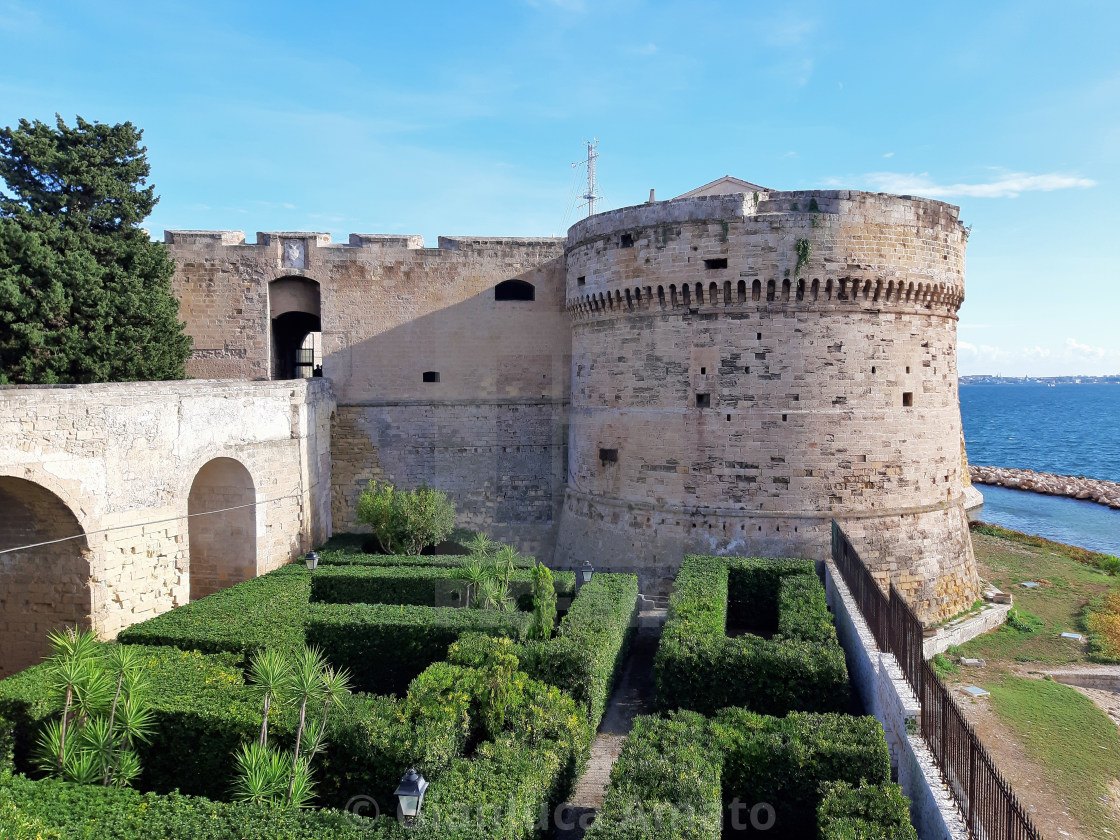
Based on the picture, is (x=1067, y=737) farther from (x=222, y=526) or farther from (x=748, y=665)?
(x=222, y=526)

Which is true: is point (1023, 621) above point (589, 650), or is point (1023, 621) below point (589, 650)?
below

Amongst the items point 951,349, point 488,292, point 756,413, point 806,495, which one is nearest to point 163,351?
point 488,292

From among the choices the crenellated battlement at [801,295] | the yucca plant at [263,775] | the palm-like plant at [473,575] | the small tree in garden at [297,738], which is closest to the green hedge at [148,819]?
the yucca plant at [263,775]

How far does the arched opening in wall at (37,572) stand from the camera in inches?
473

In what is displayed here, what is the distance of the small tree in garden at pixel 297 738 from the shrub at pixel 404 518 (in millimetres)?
8652

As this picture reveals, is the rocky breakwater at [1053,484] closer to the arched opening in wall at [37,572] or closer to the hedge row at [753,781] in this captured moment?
the hedge row at [753,781]

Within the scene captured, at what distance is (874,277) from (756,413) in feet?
13.4

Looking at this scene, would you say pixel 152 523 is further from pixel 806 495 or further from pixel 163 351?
pixel 806 495

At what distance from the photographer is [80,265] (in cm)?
1712

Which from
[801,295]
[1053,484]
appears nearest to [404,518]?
[801,295]

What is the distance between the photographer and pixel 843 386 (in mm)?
16531

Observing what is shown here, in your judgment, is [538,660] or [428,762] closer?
[428,762]

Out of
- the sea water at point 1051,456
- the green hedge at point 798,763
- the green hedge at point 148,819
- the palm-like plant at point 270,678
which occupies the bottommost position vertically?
the sea water at point 1051,456

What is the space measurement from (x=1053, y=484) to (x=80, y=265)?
5442 cm
